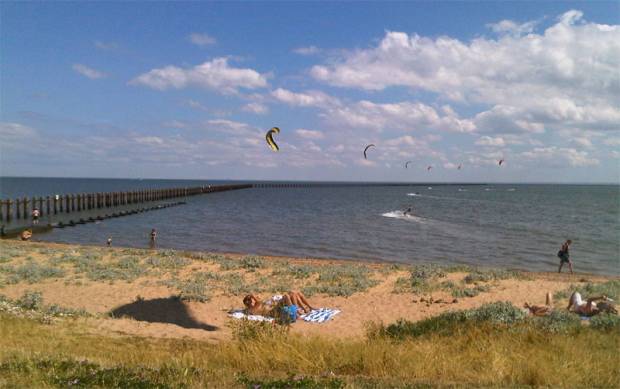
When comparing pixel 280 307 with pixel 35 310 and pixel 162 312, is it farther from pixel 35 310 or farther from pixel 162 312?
pixel 35 310

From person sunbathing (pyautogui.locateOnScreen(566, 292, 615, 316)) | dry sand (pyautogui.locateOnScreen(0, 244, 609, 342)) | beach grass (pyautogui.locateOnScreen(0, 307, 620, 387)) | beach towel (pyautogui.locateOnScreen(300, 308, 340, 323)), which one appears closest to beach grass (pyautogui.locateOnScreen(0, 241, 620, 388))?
beach grass (pyautogui.locateOnScreen(0, 307, 620, 387))

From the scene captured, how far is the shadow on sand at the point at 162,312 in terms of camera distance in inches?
425

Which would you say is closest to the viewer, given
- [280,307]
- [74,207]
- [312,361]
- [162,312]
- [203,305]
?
[312,361]

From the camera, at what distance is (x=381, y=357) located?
5.88 metres

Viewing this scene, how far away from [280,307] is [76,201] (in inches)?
2833

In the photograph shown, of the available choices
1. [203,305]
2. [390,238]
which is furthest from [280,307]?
[390,238]

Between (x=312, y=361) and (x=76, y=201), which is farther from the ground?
(x=312, y=361)

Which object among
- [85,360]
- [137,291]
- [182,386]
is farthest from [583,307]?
[137,291]

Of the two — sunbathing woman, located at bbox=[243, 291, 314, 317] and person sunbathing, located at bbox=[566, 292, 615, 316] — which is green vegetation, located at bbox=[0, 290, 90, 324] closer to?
sunbathing woman, located at bbox=[243, 291, 314, 317]

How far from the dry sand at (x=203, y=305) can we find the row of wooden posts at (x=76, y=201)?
3322 centimetres

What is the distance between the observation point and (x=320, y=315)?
11414mm

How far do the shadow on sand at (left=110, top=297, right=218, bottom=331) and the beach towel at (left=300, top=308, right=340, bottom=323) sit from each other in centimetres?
233

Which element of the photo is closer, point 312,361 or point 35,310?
point 312,361

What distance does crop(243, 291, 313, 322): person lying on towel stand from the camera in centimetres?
1073
